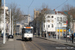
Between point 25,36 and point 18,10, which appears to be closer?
point 25,36

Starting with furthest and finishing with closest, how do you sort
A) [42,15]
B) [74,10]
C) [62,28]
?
1. [62,28]
2. [42,15]
3. [74,10]

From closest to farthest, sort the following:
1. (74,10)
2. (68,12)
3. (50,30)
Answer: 1. (74,10)
2. (68,12)
3. (50,30)

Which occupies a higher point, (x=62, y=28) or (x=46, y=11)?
(x=46, y=11)

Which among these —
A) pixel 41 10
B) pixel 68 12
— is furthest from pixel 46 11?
pixel 68 12

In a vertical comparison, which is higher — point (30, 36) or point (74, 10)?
point (74, 10)

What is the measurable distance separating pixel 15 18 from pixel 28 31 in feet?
89.7

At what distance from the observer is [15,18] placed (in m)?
62.1

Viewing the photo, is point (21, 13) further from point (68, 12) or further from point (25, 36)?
point (25, 36)

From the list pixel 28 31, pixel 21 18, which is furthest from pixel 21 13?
pixel 28 31

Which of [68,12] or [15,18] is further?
[15,18]

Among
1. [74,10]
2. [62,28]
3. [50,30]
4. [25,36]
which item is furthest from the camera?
[50,30]

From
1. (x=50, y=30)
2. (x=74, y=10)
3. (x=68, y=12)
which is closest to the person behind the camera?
(x=74, y=10)

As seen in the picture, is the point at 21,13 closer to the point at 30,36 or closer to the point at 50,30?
the point at 30,36

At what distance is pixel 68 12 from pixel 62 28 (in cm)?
3010
